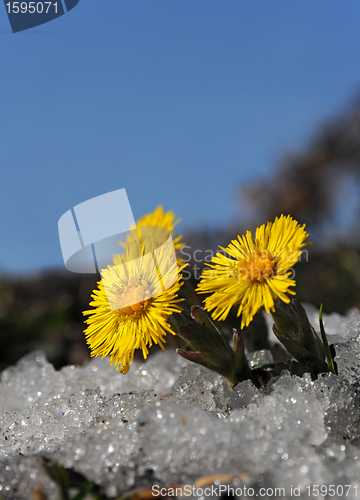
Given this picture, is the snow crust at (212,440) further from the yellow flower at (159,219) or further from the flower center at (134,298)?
the yellow flower at (159,219)

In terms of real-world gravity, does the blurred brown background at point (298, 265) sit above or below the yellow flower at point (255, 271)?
below

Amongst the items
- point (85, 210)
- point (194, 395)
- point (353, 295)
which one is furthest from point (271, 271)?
point (353, 295)

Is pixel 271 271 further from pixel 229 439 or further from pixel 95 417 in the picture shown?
pixel 95 417

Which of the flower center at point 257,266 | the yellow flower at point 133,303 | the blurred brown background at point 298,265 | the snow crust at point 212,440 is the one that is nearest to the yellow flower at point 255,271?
the flower center at point 257,266

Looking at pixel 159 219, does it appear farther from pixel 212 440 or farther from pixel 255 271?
pixel 212 440

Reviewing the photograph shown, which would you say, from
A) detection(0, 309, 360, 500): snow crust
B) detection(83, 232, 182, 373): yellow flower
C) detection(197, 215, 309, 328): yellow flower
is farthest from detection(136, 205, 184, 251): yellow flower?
detection(0, 309, 360, 500): snow crust

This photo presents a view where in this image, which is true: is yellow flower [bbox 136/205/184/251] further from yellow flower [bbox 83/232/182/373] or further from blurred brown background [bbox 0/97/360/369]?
blurred brown background [bbox 0/97/360/369]

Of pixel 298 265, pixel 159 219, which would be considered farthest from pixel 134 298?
pixel 298 265
